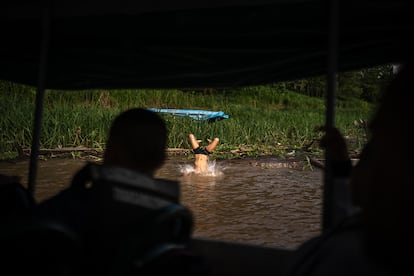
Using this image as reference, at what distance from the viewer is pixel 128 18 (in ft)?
6.52

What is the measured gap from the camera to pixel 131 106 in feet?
48.3

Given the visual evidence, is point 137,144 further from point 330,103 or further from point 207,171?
point 207,171

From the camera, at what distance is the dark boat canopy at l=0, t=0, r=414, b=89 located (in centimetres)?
176

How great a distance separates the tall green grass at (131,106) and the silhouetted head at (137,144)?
10.3m

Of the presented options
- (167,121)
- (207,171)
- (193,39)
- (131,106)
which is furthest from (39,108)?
(131,106)

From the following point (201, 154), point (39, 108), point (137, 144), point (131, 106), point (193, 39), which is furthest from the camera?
point (131, 106)

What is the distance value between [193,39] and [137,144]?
3.35 ft

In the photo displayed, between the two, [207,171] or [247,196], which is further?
[207,171]

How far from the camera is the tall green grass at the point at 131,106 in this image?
10.9m

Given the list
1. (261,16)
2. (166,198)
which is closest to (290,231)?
(261,16)

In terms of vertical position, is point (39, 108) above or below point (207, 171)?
above

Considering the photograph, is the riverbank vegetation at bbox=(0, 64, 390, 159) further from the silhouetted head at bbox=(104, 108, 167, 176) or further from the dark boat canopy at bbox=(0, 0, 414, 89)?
the silhouetted head at bbox=(104, 108, 167, 176)

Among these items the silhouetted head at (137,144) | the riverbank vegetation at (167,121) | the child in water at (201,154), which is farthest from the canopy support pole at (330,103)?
the riverbank vegetation at (167,121)

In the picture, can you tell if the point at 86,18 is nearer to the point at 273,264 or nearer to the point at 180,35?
the point at 180,35
